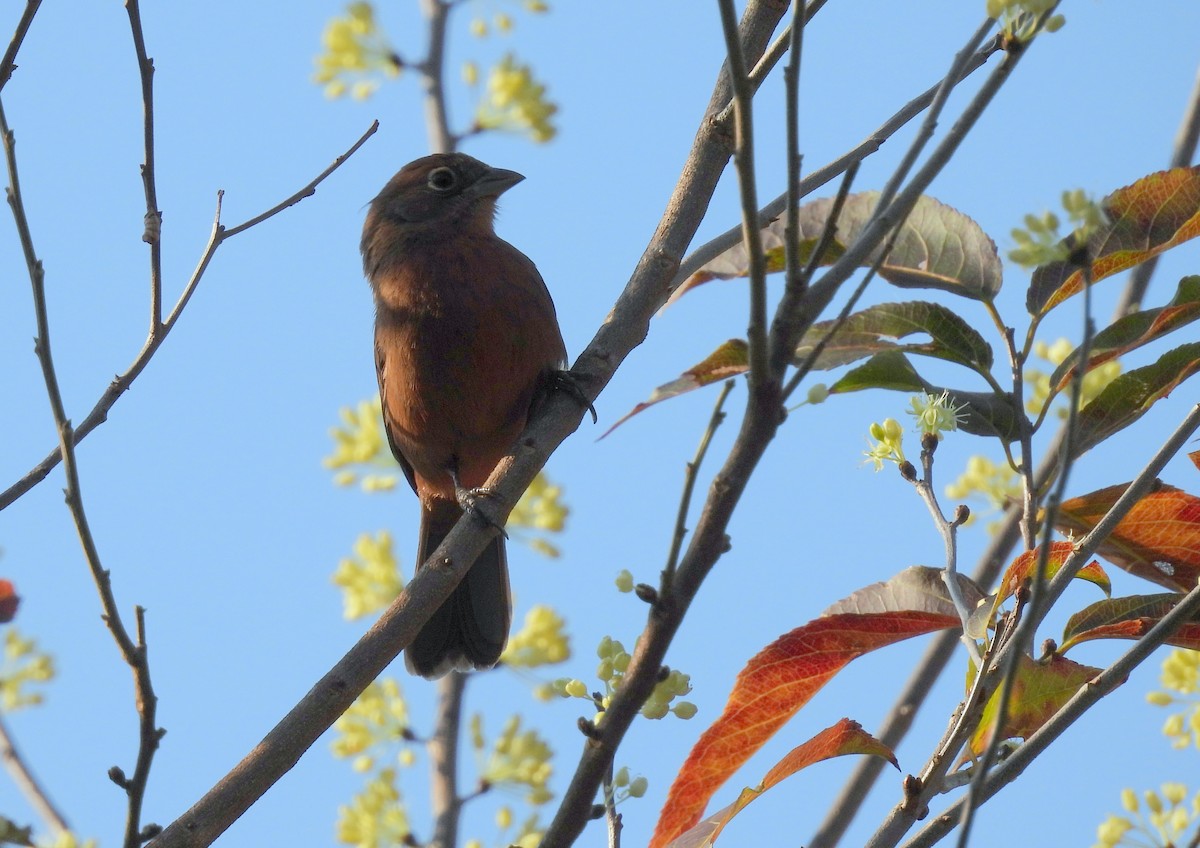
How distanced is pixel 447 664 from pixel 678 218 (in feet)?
Answer: 10.0

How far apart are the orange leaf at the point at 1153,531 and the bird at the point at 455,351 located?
7.41ft

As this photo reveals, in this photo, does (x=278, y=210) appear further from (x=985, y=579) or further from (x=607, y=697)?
(x=985, y=579)

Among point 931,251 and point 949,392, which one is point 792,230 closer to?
point 949,392

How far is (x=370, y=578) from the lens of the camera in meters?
6.76

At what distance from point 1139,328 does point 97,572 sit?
2.36 meters

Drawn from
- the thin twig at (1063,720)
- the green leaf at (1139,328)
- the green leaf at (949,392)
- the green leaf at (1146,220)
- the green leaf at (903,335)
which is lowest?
the thin twig at (1063,720)

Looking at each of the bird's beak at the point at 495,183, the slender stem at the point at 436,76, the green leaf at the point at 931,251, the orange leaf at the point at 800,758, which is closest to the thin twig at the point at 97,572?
the orange leaf at the point at 800,758

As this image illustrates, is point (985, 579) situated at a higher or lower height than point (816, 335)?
higher

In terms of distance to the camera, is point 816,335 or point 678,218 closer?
point 816,335

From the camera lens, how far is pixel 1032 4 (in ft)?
7.07

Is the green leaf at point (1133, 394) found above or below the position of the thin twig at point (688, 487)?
above

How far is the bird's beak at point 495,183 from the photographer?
21.3ft

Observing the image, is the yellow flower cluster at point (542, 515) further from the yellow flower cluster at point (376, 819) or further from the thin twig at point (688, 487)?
the thin twig at point (688, 487)

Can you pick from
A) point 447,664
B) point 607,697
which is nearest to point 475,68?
point 447,664
